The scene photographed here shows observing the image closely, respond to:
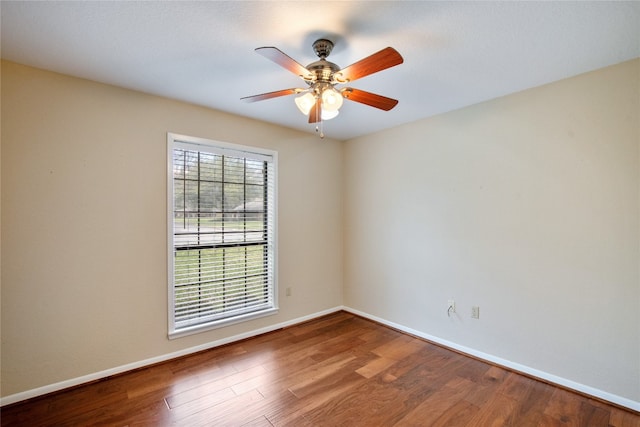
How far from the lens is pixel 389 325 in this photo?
3576 millimetres

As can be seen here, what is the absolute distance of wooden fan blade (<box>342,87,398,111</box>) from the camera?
75.2 inches

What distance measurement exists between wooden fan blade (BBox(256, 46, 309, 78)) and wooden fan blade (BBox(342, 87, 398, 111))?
0.31m

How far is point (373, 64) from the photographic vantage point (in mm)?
1580

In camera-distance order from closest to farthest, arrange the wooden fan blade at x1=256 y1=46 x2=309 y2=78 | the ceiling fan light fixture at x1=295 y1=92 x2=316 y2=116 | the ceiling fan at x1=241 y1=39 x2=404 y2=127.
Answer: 1. the wooden fan blade at x1=256 y1=46 x2=309 y2=78
2. the ceiling fan at x1=241 y1=39 x2=404 y2=127
3. the ceiling fan light fixture at x1=295 y1=92 x2=316 y2=116

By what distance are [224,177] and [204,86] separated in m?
0.95

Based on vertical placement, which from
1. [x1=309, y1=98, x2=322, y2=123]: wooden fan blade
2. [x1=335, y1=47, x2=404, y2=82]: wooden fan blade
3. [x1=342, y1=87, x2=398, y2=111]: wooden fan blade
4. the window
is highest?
[x1=335, y1=47, x2=404, y2=82]: wooden fan blade

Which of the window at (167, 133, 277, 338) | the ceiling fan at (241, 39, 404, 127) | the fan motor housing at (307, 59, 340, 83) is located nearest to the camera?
the ceiling fan at (241, 39, 404, 127)

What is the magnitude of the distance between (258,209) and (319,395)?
2.01 metres

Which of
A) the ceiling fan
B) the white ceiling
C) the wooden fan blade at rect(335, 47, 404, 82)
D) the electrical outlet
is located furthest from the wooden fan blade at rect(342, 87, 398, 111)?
the electrical outlet

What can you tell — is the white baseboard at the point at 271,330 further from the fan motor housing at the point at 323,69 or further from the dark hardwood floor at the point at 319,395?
the fan motor housing at the point at 323,69

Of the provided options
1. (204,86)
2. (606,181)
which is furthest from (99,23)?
(606,181)

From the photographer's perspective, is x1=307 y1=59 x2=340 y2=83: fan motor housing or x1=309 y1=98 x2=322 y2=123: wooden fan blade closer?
x1=307 y1=59 x2=340 y2=83: fan motor housing

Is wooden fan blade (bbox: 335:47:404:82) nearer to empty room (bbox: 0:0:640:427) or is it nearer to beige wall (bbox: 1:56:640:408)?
empty room (bbox: 0:0:640:427)

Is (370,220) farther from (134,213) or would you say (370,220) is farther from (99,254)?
(99,254)
